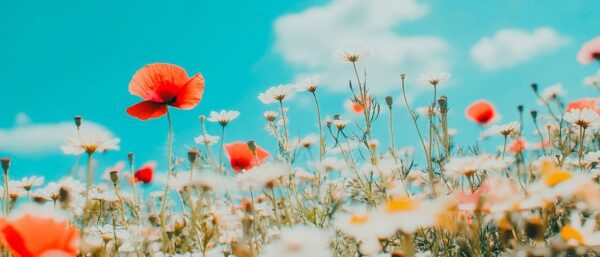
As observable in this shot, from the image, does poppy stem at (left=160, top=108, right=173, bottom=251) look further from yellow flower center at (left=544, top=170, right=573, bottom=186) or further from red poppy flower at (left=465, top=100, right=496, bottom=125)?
red poppy flower at (left=465, top=100, right=496, bottom=125)

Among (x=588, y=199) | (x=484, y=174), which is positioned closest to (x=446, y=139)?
(x=484, y=174)

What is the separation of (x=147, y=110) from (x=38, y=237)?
0.96m

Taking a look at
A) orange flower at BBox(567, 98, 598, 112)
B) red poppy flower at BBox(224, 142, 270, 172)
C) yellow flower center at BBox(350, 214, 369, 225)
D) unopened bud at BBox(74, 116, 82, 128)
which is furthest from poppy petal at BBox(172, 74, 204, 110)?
orange flower at BBox(567, 98, 598, 112)

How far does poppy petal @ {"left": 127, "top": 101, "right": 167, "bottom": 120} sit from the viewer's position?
6.20 ft

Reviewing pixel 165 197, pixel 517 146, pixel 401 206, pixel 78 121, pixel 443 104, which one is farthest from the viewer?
pixel 517 146

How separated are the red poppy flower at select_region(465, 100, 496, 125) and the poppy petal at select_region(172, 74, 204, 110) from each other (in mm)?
1912

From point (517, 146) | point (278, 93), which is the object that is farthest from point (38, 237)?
point (517, 146)

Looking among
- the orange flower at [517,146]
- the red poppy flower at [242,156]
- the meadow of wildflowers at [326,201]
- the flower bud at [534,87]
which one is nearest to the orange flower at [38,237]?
the meadow of wildflowers at [326,201]

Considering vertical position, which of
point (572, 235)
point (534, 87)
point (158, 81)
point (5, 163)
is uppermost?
point (534, 87)

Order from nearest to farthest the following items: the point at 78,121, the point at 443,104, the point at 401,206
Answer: the point at 401,206
the point at 78,121
the point at 443,104

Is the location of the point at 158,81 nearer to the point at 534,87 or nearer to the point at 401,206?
the point at 401,206

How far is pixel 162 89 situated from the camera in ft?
6.14

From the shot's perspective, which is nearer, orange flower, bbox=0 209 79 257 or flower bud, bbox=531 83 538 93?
orange flower, bbox=0 209 79 257

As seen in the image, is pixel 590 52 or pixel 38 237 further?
pixel 590 52
